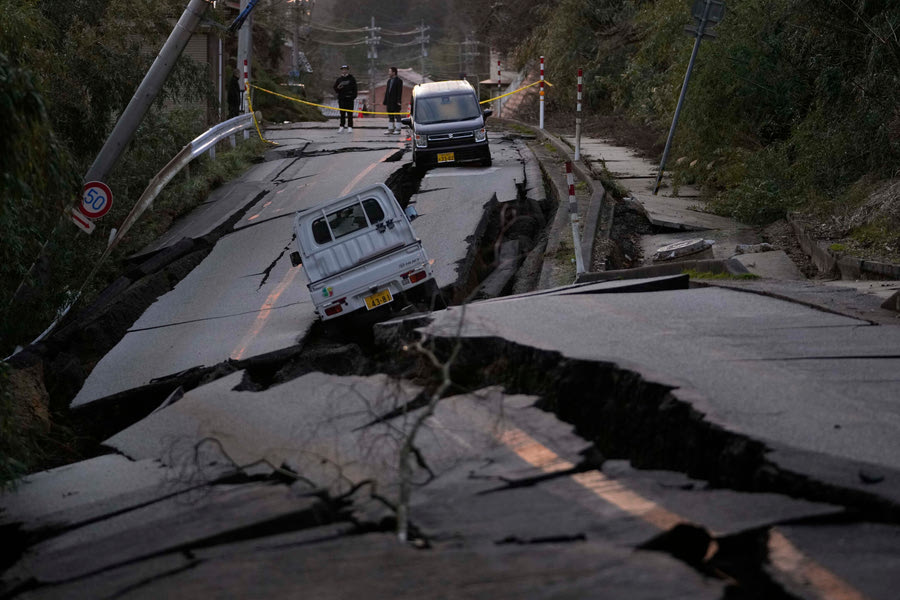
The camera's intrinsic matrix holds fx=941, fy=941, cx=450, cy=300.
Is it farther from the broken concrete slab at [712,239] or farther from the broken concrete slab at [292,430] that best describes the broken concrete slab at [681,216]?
the broken concrete slab at [292,430]

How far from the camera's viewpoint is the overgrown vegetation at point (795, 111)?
1350cm

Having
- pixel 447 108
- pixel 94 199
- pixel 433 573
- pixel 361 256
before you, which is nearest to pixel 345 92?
pixel 447 108

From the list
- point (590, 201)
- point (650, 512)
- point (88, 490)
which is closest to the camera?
point (650, 512)

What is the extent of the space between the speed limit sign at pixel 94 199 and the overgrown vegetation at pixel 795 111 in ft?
30.8

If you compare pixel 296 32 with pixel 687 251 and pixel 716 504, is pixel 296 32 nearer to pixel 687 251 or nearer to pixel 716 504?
pixel 687 251

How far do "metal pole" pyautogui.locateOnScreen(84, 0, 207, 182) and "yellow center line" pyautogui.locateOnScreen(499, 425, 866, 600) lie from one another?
34.3 feet

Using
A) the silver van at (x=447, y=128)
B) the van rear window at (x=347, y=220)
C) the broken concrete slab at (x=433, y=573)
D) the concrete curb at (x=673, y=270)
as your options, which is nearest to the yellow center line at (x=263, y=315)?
the van rear window at (x=347, y=220)

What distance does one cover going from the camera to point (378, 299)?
35.4ft

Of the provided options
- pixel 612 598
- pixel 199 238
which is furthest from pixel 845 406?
pixel 199 238

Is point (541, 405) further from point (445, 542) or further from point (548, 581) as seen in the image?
point (548, 581)

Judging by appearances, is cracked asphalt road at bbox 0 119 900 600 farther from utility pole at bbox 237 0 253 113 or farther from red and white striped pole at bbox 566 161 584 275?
utility pole at bbox 237 0 253 113

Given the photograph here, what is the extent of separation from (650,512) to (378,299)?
6666 millimetres

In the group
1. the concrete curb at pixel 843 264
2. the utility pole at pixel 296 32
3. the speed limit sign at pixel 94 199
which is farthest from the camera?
the utility pole at pixel 296 32

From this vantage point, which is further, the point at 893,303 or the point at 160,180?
the point at 160,180
